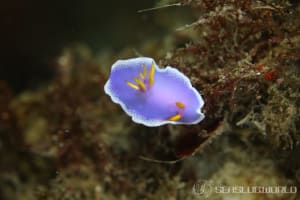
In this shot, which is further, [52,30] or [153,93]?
[52,30]

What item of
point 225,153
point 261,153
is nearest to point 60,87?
point 225,153

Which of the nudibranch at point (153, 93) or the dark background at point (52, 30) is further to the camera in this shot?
the dark background at point (52, 30)

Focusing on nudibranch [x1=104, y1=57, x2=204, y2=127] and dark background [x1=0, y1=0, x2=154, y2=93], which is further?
dark background [x1=0, y1=0, x2=154, y2=93]

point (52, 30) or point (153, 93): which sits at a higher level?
point (153, 93)

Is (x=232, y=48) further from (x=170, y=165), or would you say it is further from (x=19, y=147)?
(x=19, y=147)
